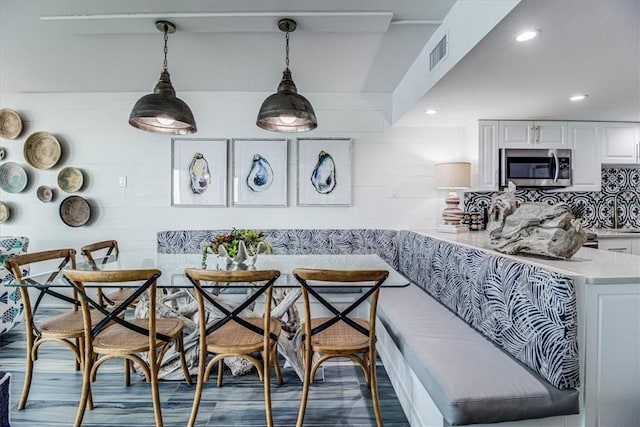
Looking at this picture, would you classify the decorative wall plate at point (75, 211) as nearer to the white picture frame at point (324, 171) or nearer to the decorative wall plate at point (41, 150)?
the decorative wall plate at point (41, 150)

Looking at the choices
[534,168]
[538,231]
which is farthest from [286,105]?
[534,168]

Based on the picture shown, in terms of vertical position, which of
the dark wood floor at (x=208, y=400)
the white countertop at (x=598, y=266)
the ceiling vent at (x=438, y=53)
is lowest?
the dark wood floor at (x=208, y=400)

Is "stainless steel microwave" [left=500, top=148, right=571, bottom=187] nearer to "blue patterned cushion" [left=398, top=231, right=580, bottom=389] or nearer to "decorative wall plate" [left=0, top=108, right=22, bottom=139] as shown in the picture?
"blue patterned cushion" [left=398, top=231, right=580, bottom=389]

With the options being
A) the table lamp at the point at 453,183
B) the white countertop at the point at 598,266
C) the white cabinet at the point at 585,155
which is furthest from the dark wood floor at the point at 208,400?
the white cabinet at the point at 585,155

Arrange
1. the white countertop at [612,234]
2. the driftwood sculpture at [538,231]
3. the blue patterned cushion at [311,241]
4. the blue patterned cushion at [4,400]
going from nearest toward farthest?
1. the blue patterned cushion at [4,400]
2. the driftwood sculpture at [538,231]
3. the white countertop at [612,234]
4. the blue patterned cushion at [311,241]

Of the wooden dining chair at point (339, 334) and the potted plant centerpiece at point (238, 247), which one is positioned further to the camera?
the potted plant centerpiece at point (238, 247)

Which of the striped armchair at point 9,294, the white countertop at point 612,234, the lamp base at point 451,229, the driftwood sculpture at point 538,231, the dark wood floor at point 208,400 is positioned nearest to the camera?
the driftwood sculpture at point 538,231

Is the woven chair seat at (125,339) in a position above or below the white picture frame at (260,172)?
below

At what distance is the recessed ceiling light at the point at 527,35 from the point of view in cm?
174

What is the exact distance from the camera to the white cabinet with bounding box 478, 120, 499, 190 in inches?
136

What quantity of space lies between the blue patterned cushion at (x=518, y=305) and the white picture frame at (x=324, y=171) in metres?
1.62

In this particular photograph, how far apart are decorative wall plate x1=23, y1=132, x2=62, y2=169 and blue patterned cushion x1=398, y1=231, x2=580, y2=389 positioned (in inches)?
174

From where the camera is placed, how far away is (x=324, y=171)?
148 inches

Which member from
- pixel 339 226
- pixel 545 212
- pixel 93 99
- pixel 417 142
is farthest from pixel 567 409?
pixel 93 99
